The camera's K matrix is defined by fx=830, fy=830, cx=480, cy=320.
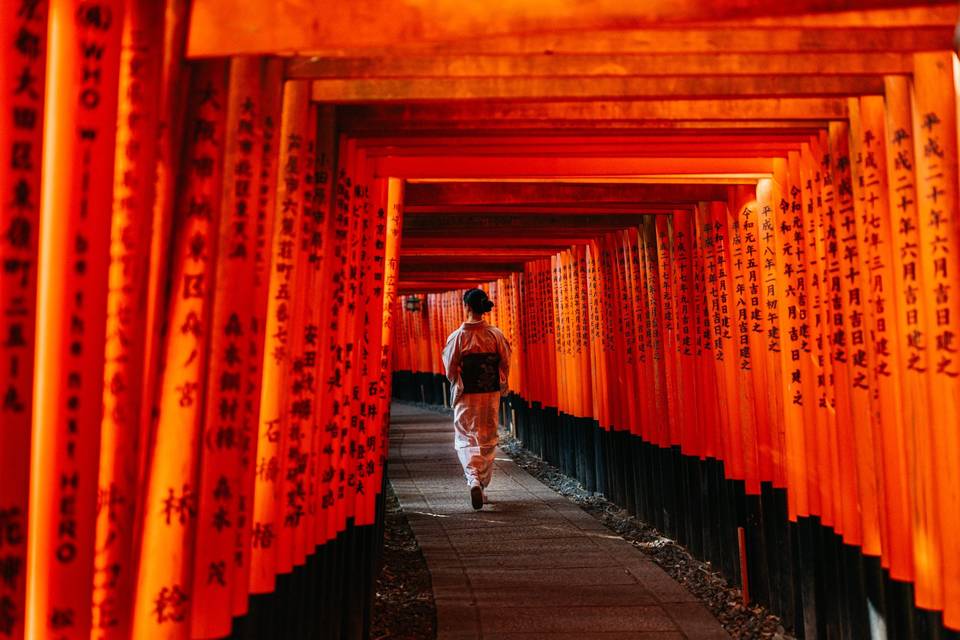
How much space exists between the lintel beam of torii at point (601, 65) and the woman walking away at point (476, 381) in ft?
18.4

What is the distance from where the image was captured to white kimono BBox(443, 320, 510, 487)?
29.9 ft

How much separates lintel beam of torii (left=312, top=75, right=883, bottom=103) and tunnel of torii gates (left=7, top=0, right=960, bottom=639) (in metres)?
0.01

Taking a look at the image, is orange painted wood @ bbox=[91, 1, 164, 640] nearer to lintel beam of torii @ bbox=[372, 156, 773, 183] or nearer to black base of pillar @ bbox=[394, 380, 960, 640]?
lintel beam of torii @ bbox=[372, 156, 773, 183]

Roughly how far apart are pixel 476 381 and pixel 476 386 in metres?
0.06

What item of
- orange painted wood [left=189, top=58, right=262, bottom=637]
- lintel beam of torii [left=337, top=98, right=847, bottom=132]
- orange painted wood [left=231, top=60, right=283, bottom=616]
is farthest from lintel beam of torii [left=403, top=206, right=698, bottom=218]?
orange painted wood [left=189, top=58, right=262, bottom=637]

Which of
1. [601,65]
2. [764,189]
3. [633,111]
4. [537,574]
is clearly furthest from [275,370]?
[537,574]

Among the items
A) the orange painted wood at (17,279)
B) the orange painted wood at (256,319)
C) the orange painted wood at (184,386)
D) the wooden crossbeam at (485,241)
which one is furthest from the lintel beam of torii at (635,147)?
the wooden crossbeam at (485,241)

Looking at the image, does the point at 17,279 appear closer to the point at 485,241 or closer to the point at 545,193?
the point at 545,193

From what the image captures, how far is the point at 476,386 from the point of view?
30.5 feet

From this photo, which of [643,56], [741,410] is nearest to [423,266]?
[741,410]

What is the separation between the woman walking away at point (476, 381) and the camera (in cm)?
912

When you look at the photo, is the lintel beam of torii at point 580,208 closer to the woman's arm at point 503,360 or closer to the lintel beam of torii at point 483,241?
the lintel beam of torii at point 483,241

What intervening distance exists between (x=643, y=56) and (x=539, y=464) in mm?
9421

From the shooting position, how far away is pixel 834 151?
4.29 metres
